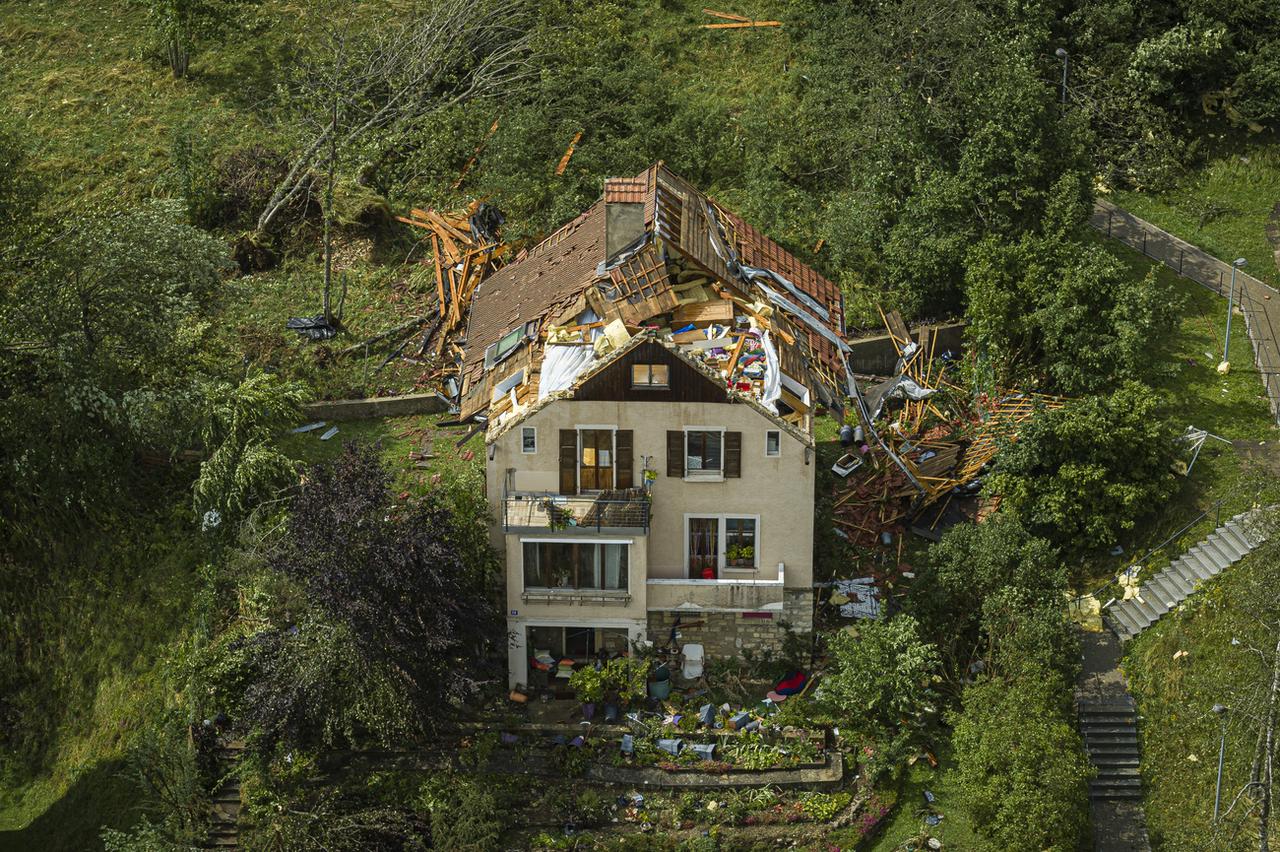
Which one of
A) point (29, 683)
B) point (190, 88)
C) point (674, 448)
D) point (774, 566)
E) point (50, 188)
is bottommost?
point (29, 683)

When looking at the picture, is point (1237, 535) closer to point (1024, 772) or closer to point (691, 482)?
point (1024, 772)

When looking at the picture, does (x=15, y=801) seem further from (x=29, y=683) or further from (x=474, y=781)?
(x=474, y=781)

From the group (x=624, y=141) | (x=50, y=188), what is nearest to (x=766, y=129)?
(x=624, y=141)

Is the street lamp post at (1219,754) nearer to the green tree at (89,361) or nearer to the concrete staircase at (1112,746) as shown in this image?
the concrete staircase at (1112,746)

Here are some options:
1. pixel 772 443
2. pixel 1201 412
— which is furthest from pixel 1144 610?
pixel 772 443

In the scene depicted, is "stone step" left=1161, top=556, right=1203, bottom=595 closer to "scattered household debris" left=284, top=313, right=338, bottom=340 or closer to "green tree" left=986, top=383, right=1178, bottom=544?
"green tree" left=986, top=383, right=1178, bottom=544

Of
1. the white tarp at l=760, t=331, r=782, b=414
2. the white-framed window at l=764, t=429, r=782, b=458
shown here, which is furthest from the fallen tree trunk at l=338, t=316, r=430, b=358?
the white-framed window at l=764, t=429, r=782, b=458
